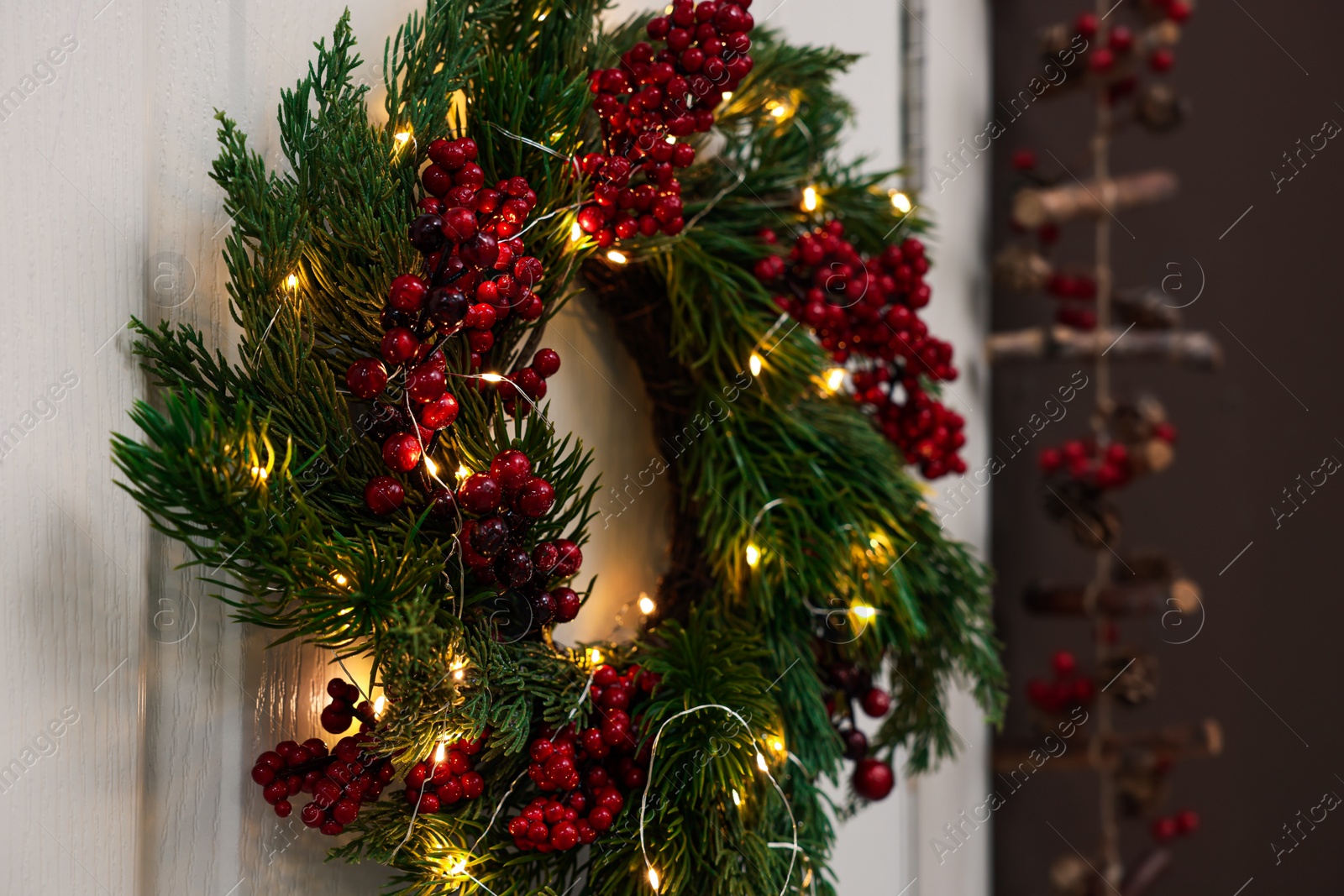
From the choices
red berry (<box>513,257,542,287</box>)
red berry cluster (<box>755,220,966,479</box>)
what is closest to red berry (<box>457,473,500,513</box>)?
red berry (<box>513,257,542,287</box>)

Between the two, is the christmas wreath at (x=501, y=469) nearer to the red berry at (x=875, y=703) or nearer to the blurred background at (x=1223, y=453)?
the red berry at (x=875, y=703)

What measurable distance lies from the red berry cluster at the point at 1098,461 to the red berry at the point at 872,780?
0.58 m

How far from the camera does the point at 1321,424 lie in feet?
3.34

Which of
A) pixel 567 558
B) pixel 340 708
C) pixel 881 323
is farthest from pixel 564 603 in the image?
pixel 881 323

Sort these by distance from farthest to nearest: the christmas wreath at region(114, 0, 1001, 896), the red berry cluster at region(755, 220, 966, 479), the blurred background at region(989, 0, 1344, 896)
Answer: the blurred background at region(989, 0, 1344, 896) → the red berry cluster at region(755, 220, 966, 479) → the christmas wreath at region(114, 0, 1001, 896)

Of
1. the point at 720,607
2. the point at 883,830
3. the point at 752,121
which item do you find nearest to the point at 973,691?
the point at 720,607

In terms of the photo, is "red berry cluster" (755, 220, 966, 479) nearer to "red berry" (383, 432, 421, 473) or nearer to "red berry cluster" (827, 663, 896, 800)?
"red berry cluster" (827, 663, 896, 800)

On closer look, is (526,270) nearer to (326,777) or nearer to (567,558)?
(567,558)

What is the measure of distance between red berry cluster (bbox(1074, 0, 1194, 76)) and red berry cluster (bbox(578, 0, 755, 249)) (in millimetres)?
761

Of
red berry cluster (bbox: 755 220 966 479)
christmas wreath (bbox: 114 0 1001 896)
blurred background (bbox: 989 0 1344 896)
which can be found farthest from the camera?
blurred background (bbox: 989 0 1344 896)

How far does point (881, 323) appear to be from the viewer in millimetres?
677

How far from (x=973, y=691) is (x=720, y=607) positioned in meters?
0.21

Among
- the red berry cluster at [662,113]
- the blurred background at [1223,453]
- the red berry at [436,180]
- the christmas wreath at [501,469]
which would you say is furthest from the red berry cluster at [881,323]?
the blurred background at [1223,453]

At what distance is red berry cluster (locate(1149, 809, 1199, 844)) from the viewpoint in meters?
1.05
